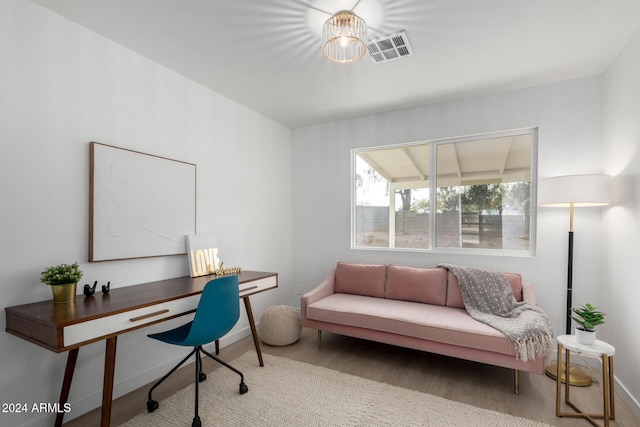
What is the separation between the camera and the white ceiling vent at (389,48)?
219 centimetres

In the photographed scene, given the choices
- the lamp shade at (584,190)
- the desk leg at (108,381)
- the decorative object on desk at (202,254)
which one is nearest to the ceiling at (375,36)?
the lamp shade at (584,190)

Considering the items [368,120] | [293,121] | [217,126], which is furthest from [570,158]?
[217,126]

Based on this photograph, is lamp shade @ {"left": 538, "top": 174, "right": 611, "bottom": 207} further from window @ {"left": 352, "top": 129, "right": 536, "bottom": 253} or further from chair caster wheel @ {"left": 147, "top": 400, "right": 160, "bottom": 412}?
chair caster wheel @ {"left": 147, "top": 400, "right": 160, "bottom": 412}

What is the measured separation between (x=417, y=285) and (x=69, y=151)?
3088mm

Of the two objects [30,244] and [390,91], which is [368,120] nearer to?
[390,91]

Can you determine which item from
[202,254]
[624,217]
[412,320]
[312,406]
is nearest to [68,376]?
[202,254]

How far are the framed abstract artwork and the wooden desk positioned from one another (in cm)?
36

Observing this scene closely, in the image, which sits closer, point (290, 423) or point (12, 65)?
point (12, 65)

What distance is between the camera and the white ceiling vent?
2.19 m

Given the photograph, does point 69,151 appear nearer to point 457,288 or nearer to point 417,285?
point 417,285

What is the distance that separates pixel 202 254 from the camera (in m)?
2.82

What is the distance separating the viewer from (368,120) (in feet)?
12.6

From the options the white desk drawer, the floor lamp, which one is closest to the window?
the floor lamp

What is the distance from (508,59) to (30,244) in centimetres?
360
